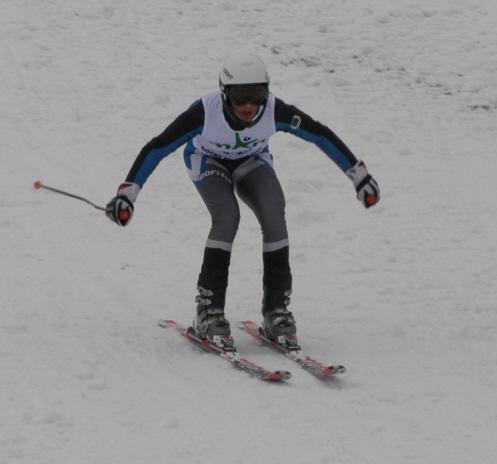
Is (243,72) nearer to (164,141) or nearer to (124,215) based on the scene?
(164,141)

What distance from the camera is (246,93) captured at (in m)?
6.31

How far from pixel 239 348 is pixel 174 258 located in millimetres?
1961

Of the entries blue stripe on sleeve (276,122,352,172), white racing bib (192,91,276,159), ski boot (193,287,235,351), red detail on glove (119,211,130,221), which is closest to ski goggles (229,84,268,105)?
white racing bib (192,91,276,159)

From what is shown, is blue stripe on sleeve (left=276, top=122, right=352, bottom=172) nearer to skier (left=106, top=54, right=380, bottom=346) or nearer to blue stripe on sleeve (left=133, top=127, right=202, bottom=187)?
skier (left=106, top=54, right=380, bottom=346)

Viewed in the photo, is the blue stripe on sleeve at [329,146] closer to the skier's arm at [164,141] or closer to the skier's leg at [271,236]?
the skier's leg at [271,236]

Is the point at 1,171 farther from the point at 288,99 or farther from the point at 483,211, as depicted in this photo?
the point at 483,211

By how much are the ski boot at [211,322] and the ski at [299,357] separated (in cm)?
31

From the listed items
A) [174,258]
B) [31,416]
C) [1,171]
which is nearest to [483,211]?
[174,258]

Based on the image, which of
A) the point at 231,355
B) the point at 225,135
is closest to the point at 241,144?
the point at 225,135

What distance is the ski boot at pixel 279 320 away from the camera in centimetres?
657

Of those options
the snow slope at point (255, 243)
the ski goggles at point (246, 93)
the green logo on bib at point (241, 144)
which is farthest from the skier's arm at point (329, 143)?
the snow slope at point (255, 243)

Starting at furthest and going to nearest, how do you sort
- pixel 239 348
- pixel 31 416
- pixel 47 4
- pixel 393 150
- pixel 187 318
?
pixel 47 4
pixel 393 150
pixel 187 318
pixel 239 348
pixel 31 416

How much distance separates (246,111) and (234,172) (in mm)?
586

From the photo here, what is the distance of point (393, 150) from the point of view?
36.7 feet
